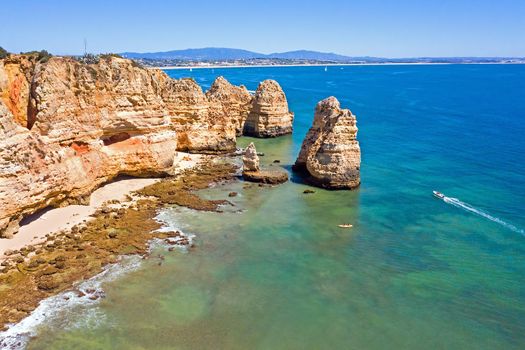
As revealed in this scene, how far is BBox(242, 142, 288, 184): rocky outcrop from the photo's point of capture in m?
34.2

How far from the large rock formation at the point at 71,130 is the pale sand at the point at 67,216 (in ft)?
2.11

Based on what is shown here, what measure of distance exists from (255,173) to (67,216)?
49.6 feet

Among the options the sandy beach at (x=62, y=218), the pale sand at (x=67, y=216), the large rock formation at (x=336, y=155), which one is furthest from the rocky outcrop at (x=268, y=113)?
the sandy beach at (x=62, y=218)

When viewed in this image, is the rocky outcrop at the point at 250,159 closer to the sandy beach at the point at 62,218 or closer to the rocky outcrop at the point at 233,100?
the sandy beach at the point at 62,218

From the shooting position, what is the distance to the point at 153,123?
3209 centimetres

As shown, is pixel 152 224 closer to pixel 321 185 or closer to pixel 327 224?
pixel 327 224

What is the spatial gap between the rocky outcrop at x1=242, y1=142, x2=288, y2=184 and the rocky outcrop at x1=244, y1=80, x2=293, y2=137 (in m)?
18.6

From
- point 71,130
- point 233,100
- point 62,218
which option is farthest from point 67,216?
point 233,100

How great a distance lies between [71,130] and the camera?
2698 centimetres

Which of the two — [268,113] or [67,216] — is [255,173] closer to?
[67,216]

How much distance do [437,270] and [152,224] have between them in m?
16.4

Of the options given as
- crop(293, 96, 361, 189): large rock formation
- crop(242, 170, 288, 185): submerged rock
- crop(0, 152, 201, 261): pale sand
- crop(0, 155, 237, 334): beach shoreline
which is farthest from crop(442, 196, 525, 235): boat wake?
crop(0, 152, 201, 261): pale sand

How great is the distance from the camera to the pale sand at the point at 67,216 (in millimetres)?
22188

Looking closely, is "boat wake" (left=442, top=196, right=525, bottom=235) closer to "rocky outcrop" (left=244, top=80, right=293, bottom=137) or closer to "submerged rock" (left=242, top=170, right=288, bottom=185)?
"submerged rock" (left=242, top=170, right=288, bottom=185)
